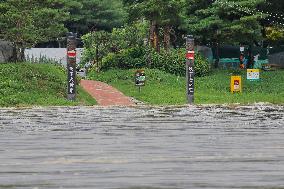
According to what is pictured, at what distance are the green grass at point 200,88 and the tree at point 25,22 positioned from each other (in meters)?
5.17

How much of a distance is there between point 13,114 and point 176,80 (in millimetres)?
20837

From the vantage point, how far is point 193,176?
10.4m

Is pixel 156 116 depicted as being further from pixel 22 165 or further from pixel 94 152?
pixel 22 165

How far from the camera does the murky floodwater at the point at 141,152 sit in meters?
10.1

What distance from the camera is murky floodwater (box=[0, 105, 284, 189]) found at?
10.1m

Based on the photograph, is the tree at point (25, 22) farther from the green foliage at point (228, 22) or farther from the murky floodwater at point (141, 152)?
the murky floodwater at point (141, 152)

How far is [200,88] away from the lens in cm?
4134

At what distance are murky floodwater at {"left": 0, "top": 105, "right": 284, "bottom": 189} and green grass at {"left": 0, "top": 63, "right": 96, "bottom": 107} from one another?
323 inches

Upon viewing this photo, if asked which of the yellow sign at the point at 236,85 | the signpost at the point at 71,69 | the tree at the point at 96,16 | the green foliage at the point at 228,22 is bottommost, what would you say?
the yellow sign at the point at 236,85

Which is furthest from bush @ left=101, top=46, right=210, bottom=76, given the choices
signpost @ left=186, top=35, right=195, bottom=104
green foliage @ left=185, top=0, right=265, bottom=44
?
signpost @ left=186, top=35, right=195, bottom=104

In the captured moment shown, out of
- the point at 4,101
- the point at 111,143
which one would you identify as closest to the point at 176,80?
the point at 4,101

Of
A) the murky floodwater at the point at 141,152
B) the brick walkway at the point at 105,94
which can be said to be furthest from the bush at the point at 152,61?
the murky floodwater at the point at 141,152

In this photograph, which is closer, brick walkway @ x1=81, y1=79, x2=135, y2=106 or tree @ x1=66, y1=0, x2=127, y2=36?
brick walkway @ x1=81, y1=79, x2=135, y2=106

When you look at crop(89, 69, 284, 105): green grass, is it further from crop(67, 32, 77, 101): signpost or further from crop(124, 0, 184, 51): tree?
crop(124, 0, 184, 51): tree
